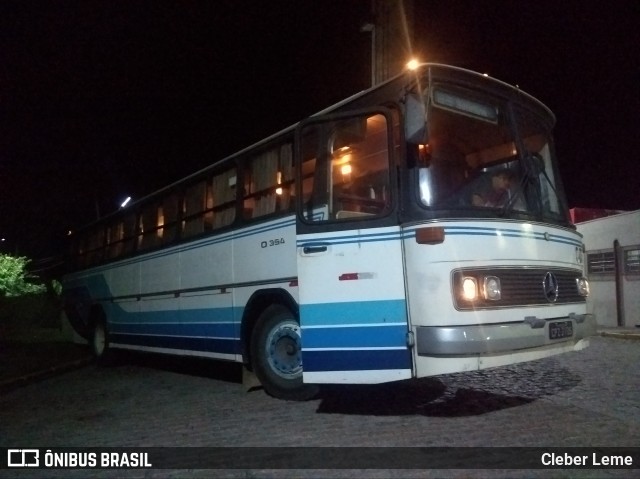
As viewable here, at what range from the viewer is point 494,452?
463 centimetres

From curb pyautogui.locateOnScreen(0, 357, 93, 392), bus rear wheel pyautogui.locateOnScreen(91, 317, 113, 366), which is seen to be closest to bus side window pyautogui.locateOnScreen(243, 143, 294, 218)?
curb pyautogui.locateOnScreen(0, 357, 93, 392)

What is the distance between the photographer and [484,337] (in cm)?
507

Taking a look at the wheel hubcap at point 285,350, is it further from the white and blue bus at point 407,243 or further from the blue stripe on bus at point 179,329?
the blue stripe on bus at point 179,329

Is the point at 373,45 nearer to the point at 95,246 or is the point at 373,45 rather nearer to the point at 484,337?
the point at 484,337

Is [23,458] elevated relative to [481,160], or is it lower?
lower

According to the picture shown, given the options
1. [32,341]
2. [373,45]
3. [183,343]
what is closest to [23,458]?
[183,343]

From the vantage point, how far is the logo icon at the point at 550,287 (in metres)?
5.77

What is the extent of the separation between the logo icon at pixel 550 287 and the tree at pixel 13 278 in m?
21.6

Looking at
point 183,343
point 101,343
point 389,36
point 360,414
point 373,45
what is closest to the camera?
point 360,414

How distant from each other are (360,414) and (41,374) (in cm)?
713

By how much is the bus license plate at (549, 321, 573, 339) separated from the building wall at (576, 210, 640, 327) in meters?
10.4

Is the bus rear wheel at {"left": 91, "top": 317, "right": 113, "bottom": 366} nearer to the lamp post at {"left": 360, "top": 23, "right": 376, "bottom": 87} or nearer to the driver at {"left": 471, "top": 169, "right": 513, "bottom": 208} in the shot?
the lamp post at {"left": 360, "top": 23, "right": 376, "bottom": 87}

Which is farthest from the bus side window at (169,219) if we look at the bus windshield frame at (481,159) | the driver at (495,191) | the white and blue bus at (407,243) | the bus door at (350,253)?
the driver at (495,191)

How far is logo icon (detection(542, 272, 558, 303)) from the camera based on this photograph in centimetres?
577
